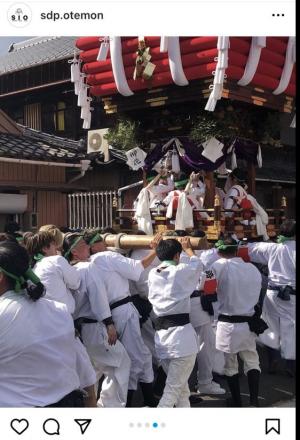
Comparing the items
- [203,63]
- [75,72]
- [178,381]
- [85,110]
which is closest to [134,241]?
[178,381]

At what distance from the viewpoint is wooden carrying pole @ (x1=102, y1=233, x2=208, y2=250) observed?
4.01m

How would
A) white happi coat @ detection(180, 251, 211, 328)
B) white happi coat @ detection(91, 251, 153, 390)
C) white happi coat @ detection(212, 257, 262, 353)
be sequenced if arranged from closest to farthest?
white happi coat @ detection(91, 251, 153, 390) < white happi coat @ detection(212, 257, 262, 353) < white happi coat @ detection(180, 251, 211, 328)

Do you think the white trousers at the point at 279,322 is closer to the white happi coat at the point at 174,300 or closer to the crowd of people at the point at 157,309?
the crowd of people at the point at 157,309

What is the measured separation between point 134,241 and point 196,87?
297 centimetres

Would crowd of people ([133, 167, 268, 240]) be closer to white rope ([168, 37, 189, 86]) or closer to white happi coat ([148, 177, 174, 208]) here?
white happi coat ([148, 177, 174, 208])

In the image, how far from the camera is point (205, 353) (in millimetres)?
4934

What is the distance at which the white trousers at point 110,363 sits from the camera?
3.96 meters

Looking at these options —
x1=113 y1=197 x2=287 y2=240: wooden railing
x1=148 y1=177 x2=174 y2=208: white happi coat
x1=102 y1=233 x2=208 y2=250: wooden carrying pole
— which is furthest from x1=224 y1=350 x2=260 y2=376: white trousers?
x1=148 y1=177 x2=174 y2=208: white happi coat

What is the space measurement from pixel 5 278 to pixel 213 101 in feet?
14.1

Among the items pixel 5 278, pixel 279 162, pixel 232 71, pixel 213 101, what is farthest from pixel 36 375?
pixel 279 162

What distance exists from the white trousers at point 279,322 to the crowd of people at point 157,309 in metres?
0.01

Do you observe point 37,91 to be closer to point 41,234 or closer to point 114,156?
point 114,156

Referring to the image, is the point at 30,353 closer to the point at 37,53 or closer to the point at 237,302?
the point at 237,302

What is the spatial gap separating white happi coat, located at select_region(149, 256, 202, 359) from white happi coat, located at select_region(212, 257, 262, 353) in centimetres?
64
